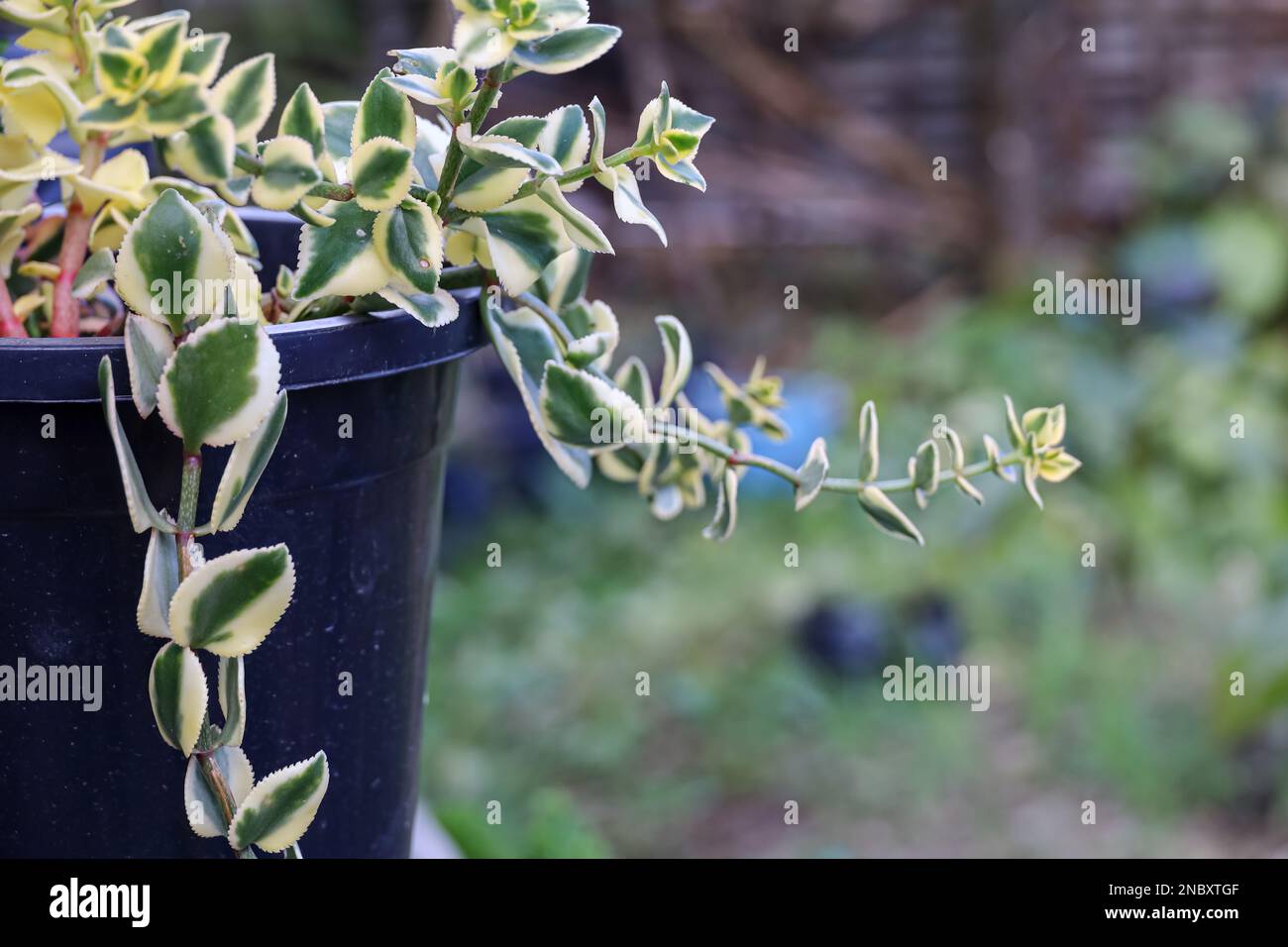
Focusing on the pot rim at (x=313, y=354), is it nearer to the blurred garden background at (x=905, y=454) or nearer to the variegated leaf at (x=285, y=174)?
the variegated leaf at (x=285, y=174)

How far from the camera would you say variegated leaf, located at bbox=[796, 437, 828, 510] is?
0.67 metres

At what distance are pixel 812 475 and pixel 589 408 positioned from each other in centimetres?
13

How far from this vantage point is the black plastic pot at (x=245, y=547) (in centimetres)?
57

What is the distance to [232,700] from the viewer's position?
0.56 m

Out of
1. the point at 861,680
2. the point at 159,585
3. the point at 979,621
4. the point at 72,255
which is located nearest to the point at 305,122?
the point at 72,255

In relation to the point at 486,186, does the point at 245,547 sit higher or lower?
lower

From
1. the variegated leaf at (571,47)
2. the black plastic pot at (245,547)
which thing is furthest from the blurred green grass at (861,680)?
the variegated leaf at (571,47)

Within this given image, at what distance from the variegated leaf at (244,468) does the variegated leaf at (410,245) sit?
0.09 metres

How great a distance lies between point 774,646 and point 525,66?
183 cm

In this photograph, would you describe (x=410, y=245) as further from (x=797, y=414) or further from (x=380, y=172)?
(x=797, y=414)

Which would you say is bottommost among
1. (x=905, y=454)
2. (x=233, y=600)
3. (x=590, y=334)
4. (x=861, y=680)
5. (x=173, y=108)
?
(x=861, y=680)
